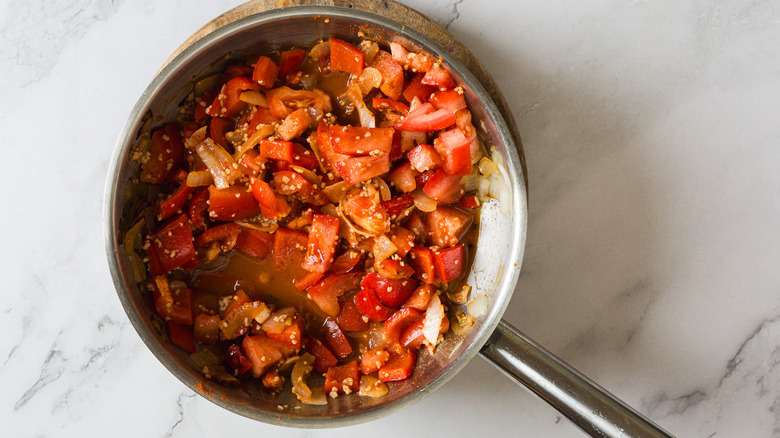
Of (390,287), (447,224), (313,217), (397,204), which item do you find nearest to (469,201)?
(447,224)

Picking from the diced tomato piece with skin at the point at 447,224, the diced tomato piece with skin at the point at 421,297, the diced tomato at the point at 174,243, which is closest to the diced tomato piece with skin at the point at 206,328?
the diced tomato at the point at 174,243

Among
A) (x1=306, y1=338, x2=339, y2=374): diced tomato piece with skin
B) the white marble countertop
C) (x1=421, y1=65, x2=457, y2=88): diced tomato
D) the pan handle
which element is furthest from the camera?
the white marble countertop

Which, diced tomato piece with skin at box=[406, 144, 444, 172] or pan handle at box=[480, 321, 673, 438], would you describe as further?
diced tomato piece with skin at box=[406, 144, 444, 172]

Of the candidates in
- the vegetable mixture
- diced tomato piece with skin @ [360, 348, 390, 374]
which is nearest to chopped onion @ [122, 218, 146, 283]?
the vegetable mixture

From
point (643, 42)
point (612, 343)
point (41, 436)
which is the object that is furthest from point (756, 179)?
point (41, 436)

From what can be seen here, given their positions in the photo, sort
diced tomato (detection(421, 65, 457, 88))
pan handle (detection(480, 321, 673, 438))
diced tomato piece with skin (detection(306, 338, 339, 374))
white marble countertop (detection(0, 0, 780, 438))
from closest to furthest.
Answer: pan handle (detection(480, 321, 673, 438)) → diced tomato (detection(421, 65, 457, 88)) → diced tomato piece with skin (detection(306, 338, 339, 374)) → white marble countertop (detection(0, 0, 780, 438))

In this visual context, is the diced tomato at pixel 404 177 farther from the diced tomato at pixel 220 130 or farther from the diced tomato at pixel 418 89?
the diced tomato at pixel 220 130

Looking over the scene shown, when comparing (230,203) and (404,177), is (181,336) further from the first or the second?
(404,177)

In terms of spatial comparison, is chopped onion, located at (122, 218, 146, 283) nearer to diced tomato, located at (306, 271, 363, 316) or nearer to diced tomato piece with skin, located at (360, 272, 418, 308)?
diced tomato, located at (306, 271, 363, 316)
